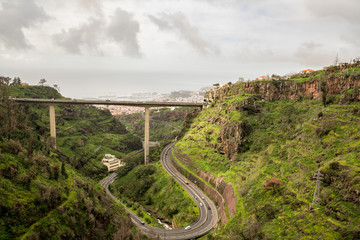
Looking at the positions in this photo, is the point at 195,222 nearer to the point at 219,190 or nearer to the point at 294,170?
the point at 219,190

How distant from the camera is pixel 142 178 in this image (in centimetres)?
5612

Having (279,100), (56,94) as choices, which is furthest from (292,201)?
(56,94)

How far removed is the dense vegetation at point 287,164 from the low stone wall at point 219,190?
1243 mm

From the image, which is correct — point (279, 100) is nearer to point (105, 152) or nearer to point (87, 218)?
point (87, 218)

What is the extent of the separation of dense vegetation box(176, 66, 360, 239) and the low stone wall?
48.9 inches

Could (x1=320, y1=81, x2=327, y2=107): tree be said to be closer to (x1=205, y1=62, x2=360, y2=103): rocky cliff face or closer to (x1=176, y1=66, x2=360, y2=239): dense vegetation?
(x1=205, y1=62, x2=360, y2=103): rocky cliff face

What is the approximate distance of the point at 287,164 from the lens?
31.8m

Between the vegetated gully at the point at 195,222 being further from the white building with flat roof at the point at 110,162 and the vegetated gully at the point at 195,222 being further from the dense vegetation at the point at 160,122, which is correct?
the dense vegetation at the point at 160,122

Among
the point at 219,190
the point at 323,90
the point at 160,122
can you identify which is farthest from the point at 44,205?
the point at 160,122

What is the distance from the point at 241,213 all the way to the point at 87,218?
2006 centimetres

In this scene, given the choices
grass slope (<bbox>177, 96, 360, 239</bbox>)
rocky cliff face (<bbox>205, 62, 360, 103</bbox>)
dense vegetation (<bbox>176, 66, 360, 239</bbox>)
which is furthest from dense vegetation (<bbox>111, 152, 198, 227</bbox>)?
rocky cliff face (<bbox>205, 62, 360, 103</bbox>)

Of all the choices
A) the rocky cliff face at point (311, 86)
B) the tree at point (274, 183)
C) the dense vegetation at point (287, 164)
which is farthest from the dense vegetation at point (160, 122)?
the tree at point (274, 183)

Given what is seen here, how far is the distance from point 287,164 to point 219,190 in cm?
1427

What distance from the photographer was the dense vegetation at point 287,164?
843 inches
